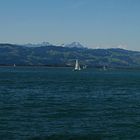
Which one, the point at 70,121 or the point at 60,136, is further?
the point at 70,121

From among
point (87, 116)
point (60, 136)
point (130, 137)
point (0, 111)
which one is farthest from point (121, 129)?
point (0, 111)

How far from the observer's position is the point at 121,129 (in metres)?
51.9

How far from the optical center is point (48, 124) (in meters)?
54.9

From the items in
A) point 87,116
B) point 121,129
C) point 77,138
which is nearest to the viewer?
point 77,138

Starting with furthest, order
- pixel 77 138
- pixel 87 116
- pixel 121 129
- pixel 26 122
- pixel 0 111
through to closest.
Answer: pixel 0 111 → pixel 87 116 → pixel 26 122 → pixel 121 129 → pixel 77 138

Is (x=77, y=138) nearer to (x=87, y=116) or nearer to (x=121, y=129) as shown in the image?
(x=121, y=129)

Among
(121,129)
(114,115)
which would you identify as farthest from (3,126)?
(114,115)

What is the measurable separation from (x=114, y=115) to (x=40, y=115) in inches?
362

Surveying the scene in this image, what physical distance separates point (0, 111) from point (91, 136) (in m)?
23.0

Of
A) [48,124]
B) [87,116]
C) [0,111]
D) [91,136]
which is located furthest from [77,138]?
[0,111]

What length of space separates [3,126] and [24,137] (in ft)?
23.1

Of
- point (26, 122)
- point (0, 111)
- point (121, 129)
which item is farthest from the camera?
point (0, 111)

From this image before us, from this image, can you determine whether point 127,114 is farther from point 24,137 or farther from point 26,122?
point 24,137

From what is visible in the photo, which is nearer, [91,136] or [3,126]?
[91,136]
